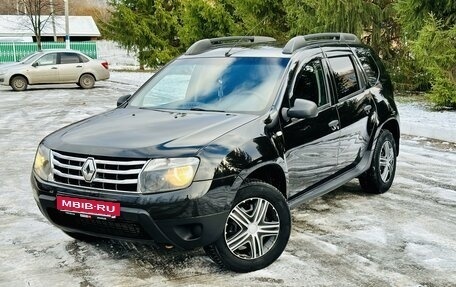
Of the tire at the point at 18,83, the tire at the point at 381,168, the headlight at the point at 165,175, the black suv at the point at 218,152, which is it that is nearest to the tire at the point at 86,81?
the tire at the point at 18,83

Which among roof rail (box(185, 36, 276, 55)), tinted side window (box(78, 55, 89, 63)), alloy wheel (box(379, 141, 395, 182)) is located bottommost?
tinted side window (box(78, 55, 89, 63))

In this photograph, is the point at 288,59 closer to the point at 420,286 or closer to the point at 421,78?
the point at 420,286

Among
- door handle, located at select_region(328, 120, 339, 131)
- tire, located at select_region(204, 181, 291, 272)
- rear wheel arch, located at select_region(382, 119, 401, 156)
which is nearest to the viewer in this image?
tire, located at select_region(204, 181, 291, 272)

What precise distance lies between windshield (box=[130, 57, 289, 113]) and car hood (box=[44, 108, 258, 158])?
0.23 meters

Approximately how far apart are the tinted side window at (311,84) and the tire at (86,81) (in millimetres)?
18379

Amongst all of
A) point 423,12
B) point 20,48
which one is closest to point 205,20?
point 423,12

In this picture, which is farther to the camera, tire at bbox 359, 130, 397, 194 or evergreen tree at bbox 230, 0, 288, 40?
evergreen tree at bbox 230, 0, 288, 40

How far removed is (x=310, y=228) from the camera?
514 centimetres

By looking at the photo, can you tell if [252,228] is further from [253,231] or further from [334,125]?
[334,125]

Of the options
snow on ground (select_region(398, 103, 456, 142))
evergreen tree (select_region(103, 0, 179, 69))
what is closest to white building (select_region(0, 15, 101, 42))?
evergreen tree (select_region(103, 0, 179, 69))

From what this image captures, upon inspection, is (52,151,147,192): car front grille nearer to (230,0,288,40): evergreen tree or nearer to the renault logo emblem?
the renault logo emblem

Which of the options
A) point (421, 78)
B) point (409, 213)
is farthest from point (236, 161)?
point (421, 78)

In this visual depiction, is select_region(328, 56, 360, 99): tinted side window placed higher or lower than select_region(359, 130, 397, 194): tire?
higher

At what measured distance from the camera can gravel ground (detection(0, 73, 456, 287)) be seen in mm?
4039
